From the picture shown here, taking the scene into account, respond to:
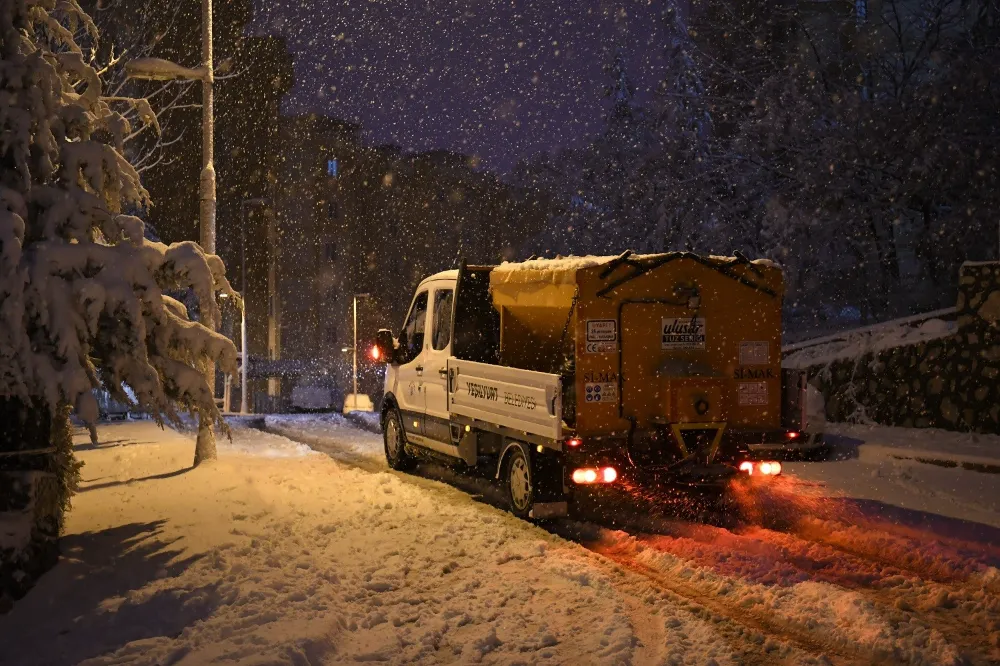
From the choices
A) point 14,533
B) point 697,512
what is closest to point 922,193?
point 697,512

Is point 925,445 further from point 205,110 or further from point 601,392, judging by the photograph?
point 205,110

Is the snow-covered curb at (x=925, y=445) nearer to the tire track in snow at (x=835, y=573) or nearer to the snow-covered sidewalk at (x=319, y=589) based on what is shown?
the tire track in snow at (x=835, y=573)

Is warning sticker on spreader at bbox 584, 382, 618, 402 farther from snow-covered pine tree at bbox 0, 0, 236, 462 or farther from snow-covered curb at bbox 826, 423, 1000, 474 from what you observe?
snow-covered curb at bbox 826, 423, 1000, 474

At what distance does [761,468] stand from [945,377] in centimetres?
644

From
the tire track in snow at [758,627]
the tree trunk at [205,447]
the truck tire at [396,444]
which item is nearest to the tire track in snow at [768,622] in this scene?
the tire track in snow at [758,627]

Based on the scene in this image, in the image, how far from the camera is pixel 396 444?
1355cm

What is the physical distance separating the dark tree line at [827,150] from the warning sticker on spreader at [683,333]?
1020 centimetres

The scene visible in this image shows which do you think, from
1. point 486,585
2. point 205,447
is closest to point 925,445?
point 486,585

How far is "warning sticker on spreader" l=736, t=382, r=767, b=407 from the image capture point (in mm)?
9711

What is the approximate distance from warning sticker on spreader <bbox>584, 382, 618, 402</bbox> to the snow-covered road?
1332 millimetres

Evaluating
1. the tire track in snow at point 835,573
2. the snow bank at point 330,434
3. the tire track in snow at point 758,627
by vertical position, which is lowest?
the tire track in snow at point 758,627

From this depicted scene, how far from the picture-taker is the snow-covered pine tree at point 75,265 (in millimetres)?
7305

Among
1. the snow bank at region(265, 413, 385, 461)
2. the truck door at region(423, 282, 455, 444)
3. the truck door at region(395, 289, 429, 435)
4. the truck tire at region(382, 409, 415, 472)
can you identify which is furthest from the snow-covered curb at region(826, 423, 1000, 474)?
the snow bank at region(265, 413, 385, 461)

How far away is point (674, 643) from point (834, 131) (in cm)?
1664
